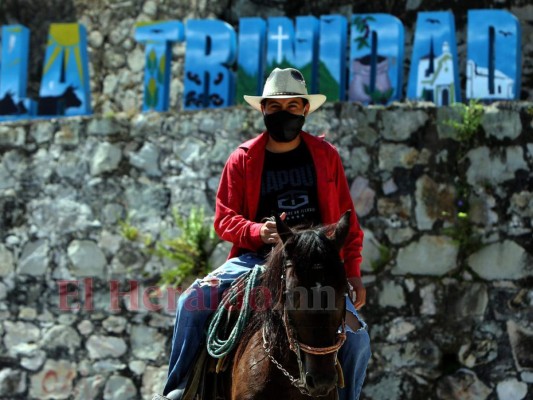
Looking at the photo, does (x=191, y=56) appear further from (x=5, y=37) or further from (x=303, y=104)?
(x=303, y=104)

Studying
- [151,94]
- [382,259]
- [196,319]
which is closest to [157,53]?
[151,94]

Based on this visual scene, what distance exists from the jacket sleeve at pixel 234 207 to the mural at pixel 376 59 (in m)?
3.59

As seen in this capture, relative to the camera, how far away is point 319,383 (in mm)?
3781

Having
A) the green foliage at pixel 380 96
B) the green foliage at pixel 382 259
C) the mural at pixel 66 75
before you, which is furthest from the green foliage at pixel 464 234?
the mural at pixel 66 75

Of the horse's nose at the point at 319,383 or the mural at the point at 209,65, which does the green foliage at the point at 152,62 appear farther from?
the horse's nose at the point at 319,383

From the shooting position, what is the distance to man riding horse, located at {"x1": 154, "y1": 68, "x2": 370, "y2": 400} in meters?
4.91

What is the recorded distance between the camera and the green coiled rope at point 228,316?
4578mm

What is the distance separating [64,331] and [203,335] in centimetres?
414

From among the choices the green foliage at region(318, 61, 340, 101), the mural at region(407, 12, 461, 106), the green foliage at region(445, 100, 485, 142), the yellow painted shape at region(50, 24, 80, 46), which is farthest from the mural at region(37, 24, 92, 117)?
the green foliage at region(445, 100, 485, 142)

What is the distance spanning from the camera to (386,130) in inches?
313

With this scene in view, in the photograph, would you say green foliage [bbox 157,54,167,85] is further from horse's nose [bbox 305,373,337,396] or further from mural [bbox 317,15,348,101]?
horse's nose [bbox 305,373,337,396]

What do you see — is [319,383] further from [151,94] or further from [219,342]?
[151,94]

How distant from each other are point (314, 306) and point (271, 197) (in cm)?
134

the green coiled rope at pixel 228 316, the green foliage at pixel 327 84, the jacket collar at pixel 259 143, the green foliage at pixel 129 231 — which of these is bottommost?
the green coiled rope at pixel 228 316
